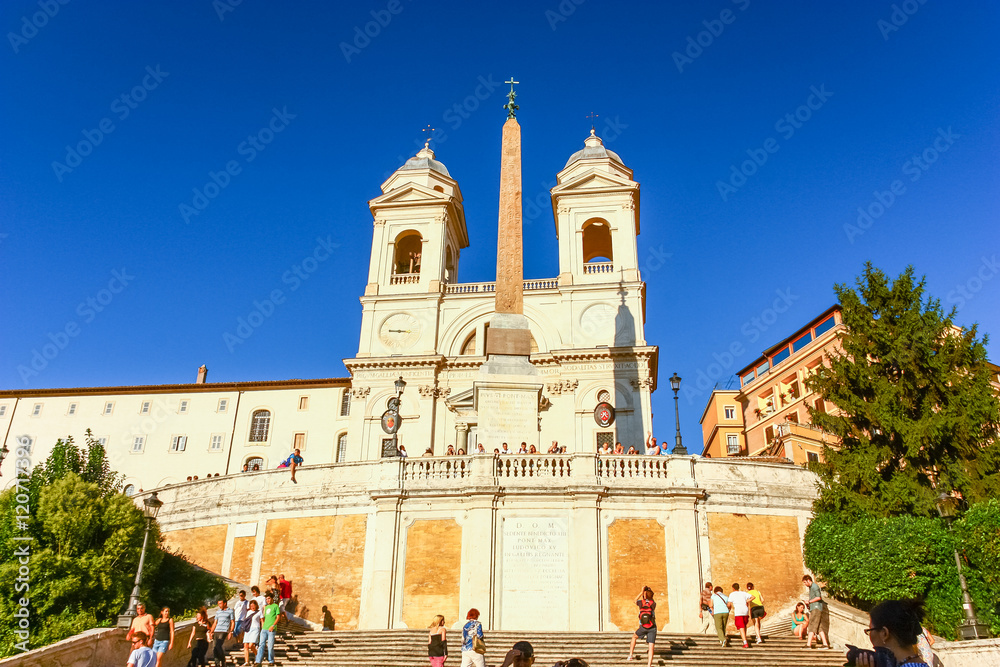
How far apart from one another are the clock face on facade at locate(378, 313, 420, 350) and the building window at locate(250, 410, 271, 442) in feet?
30.8

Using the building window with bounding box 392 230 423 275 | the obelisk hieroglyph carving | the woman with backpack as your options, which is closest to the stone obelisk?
the obelisk hieroglyph carving

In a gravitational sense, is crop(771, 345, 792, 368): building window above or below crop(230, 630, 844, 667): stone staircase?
above

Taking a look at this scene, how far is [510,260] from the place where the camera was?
2811 cm

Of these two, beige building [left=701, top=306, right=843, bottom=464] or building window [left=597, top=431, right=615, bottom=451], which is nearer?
building window [left=597, top=431, right=615, bottom=451]

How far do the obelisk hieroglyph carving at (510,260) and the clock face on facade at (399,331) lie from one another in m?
11.7

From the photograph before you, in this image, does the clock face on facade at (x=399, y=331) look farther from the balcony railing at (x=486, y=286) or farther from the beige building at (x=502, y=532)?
the beige building at (x=502, y=532)

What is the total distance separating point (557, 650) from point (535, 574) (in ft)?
11.5

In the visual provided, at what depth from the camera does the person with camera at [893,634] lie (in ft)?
14.8

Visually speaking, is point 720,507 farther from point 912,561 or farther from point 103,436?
point 103,436

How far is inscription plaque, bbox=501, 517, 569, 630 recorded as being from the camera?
18.9 m

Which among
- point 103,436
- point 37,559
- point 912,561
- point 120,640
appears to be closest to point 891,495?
point 912,561

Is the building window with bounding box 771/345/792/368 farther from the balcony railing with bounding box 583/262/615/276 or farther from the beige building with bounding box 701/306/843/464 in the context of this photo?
the balcony railing with bounding box 583/262/615/276

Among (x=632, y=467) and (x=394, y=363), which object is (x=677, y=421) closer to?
(x=632, y=467)

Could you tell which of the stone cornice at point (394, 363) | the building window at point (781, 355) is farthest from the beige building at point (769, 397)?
the stone cornice at point (394, 363)
